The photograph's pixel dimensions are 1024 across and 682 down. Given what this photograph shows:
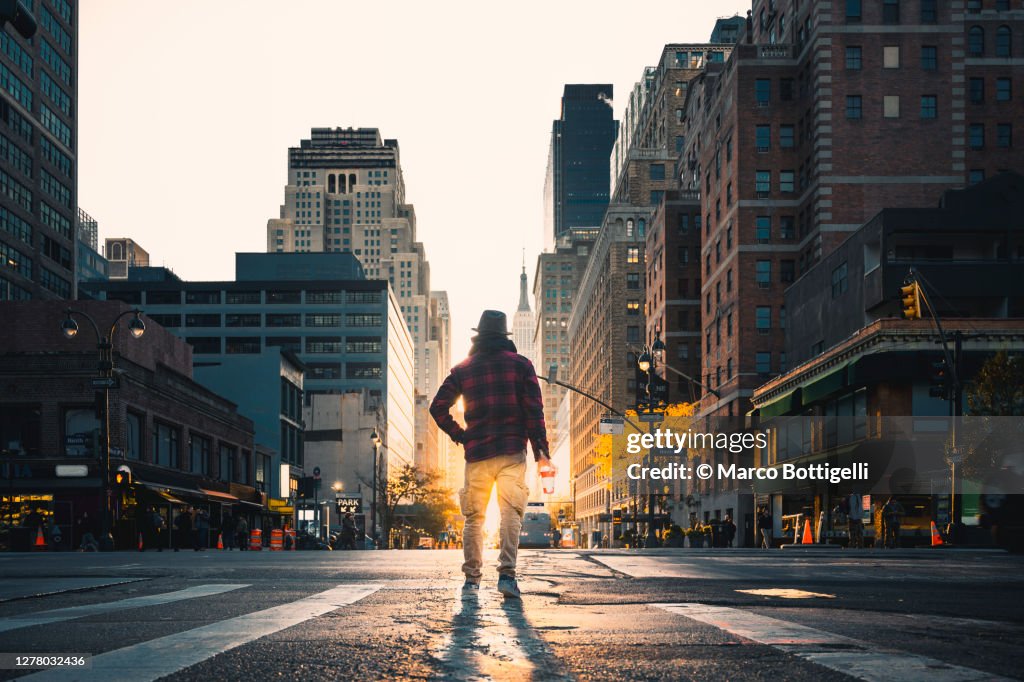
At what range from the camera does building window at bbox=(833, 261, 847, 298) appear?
172 ft

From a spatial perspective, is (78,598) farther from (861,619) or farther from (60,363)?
(60,363)

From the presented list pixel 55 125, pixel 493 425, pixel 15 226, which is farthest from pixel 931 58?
pixel 493 425

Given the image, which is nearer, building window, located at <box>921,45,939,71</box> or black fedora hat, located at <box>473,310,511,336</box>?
black fedora hat, located at <box>473,310,511,336</box>

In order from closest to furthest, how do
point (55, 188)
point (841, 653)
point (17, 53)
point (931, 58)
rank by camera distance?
point (841, 653)
point (931, 58)
point (17, 53)
point (55, 188)

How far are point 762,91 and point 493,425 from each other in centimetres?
6259

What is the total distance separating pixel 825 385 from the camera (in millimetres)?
49625

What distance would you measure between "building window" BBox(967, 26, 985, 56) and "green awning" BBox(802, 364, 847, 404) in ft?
79.4

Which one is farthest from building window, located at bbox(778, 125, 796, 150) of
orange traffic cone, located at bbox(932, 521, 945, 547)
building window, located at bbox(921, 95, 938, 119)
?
orange traffic cone, located at bbox(932, 521, 945, 547)

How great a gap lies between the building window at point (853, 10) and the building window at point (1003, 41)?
26.7 ft

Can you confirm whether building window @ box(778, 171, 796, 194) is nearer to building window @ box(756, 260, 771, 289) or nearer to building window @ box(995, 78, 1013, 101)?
building window @ box(756, 260, 771, 289)

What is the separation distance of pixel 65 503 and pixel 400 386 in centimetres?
10107

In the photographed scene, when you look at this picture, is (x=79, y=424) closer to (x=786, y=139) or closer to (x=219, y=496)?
(x=219, y=496)

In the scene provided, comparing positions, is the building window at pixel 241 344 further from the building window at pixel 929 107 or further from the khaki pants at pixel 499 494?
the khaki pants at pixel 499 494

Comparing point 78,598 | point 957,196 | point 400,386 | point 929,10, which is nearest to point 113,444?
point 957,196
